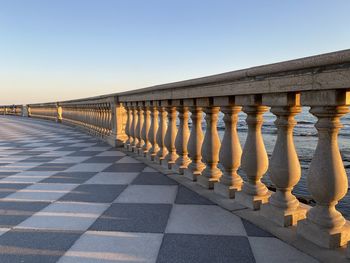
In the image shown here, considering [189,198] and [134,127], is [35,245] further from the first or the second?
[134,127]

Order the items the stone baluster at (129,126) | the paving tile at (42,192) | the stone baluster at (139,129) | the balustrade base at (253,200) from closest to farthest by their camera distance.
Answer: the balustrade base at (253,200) → the paving tile at (42,192) → the stone baluster at (139,129) → the stone baluster at (129,126)

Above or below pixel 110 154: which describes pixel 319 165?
above

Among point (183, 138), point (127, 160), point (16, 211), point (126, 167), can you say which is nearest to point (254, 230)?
point (183, 138)

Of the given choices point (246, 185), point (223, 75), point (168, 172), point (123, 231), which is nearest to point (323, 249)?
point (246, 185)

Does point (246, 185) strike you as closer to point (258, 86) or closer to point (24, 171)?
point (258, 86)

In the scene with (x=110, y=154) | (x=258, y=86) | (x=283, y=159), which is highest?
(x=258, y=86)

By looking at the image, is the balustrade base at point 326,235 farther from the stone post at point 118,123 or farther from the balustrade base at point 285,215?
the stone post at point 118,123

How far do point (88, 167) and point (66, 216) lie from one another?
2.24m

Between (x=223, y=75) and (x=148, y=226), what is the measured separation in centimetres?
155

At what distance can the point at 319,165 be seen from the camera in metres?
2.02

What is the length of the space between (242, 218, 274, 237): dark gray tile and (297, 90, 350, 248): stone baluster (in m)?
0.36

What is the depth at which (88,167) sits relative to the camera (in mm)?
4965

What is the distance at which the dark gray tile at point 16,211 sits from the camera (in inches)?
105

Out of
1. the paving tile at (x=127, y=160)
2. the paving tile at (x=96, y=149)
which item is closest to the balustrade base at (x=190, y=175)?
the paving tile at (x=127, y=160)
